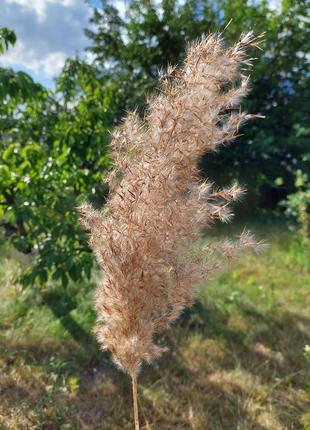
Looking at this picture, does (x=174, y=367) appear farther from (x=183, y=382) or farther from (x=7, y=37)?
(x=7, y=37)

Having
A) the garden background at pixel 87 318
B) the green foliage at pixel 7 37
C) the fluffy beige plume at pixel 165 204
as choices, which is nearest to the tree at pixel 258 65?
the garden background at pixel 87 318

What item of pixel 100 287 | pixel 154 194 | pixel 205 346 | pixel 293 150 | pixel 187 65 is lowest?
pixel 205 346

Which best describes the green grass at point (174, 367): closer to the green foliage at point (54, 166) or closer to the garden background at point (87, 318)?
the garden background at point (87, 318)

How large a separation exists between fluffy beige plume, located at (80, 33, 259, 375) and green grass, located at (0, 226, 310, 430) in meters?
1.38

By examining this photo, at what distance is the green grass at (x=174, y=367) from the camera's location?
247cm

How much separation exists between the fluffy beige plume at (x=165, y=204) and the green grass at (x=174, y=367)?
138 cm

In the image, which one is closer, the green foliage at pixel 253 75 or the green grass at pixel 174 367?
the green grass at pixel 174 367

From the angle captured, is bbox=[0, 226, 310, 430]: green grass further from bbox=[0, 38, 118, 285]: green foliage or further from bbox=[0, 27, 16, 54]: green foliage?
bbox=[0, 27, 16, 54]: green foliage

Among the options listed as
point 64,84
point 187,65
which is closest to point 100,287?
point 187,65

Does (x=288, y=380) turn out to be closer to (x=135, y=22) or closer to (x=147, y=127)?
(x=147, y=127)

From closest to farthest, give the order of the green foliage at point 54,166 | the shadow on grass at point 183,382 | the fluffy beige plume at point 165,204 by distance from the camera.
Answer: the fluffy beige plume at point 165,204, the shadow on grass at point 183,382, the green foliage at point 54,166

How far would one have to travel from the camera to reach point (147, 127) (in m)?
1.39

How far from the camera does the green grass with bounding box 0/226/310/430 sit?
247 centimetres

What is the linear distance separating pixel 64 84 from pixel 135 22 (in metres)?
5.23
